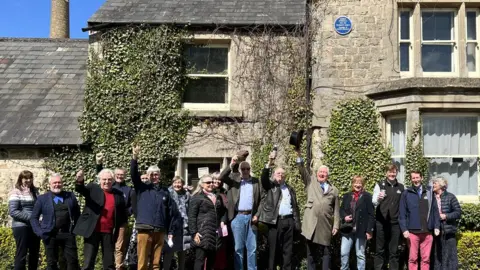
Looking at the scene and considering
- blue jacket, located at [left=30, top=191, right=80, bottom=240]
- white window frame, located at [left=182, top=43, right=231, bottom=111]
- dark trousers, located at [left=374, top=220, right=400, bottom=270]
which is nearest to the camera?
blue jacket, located at [left=30, top=191, right=80, bottom=240]

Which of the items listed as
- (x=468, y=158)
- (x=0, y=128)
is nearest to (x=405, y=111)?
(x=468, y=158)

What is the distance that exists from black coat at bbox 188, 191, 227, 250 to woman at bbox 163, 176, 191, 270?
1.50ft

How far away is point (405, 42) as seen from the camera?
467 inches

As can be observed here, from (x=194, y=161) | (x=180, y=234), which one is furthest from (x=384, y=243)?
(x=194, y=161)

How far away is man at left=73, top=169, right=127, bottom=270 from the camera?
26.7 feet

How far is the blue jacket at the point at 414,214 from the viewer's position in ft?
29.1

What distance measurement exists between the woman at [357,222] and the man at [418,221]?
63 cm

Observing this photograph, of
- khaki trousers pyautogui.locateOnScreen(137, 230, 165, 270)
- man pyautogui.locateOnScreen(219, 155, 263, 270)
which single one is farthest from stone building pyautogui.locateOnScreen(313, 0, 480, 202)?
khaki trousers pyautogui.locateOnScreen(137, 230, 165, 270)

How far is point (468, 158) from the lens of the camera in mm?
11461

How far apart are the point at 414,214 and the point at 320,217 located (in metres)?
1.61

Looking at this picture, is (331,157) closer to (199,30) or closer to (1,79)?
(199,30)

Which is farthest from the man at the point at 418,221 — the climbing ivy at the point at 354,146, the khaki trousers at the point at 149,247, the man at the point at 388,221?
the khaki trousers at the point at 149,247

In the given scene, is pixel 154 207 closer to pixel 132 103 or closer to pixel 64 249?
pixel 64 249

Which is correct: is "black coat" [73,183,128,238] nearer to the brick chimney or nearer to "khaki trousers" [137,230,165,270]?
"khaki trousers" [137,230,165,270]
